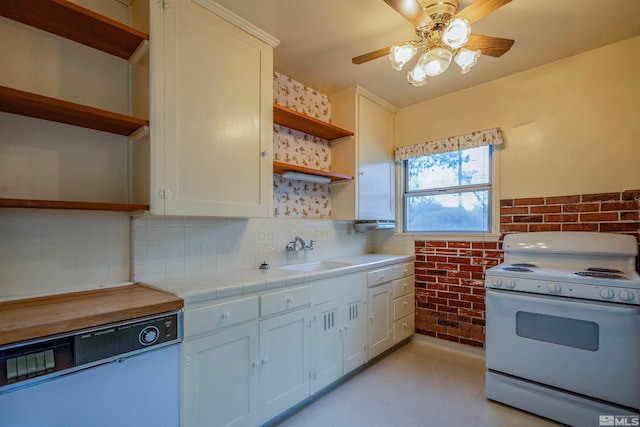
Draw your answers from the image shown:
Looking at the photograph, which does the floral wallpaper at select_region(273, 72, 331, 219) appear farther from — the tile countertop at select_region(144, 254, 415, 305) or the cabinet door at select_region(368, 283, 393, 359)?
the cabinet door at select_region(368, 283, 393, 359)

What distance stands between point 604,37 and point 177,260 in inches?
128

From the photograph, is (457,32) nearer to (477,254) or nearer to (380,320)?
(477,254)

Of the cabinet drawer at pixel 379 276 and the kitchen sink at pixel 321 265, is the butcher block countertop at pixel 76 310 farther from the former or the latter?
the cabinet drawer at pixel 379 276

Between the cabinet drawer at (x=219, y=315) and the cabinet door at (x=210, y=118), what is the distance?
0.53 metres

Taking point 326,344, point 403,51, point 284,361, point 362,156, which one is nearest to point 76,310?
point 284,361

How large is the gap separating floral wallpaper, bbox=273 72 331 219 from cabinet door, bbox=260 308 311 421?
98 cm

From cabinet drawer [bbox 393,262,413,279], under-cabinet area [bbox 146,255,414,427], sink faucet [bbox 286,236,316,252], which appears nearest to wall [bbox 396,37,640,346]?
cabinet drawer [bbox 393,262,413,279]

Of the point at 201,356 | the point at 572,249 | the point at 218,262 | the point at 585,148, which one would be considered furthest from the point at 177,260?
the point at 585,148

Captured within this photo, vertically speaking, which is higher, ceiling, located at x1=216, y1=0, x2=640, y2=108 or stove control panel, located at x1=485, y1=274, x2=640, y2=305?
ceiling, located at x1=216, y1=0, x2=640, y2=108

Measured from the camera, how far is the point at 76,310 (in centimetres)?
118

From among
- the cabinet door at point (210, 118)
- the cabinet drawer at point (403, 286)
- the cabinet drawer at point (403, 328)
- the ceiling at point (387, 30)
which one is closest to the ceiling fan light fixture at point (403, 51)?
the ceiling at point (387, 30)

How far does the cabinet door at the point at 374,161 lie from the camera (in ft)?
9.61

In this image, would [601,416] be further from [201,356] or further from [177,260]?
[177,260]

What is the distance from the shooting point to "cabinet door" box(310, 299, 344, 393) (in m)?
2.04
